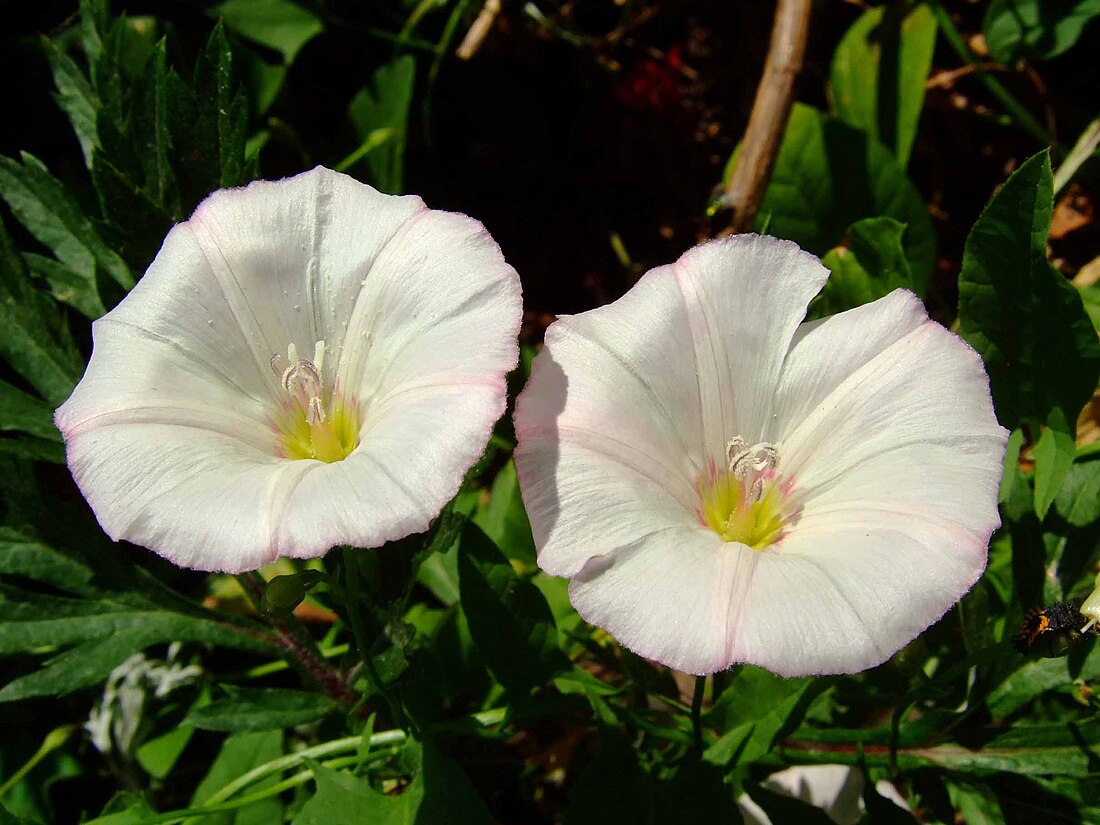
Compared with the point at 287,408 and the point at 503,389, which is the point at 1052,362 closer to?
the point at 503,389

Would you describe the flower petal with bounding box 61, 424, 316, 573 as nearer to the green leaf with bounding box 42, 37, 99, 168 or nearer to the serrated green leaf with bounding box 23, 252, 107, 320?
the serrated green leaf with bounding box 23, 252, 107, 320

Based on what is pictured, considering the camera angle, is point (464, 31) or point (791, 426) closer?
point (791, 426)

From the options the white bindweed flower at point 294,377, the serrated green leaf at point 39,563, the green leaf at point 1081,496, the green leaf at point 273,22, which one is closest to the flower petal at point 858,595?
the white bindweed flower at point 294,377

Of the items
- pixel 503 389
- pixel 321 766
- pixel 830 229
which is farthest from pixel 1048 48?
pixel 321 766

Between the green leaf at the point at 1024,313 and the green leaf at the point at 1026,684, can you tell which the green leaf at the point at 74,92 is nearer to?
the green leaf at the point at 1024,313

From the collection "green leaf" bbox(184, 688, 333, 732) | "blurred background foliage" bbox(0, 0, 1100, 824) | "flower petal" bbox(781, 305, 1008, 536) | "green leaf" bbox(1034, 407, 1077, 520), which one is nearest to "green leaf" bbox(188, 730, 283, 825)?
"blurred background foliage" bbox(0, 0, 1100, 824)

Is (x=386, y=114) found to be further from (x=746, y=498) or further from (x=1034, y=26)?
(x=1034, y=26)
